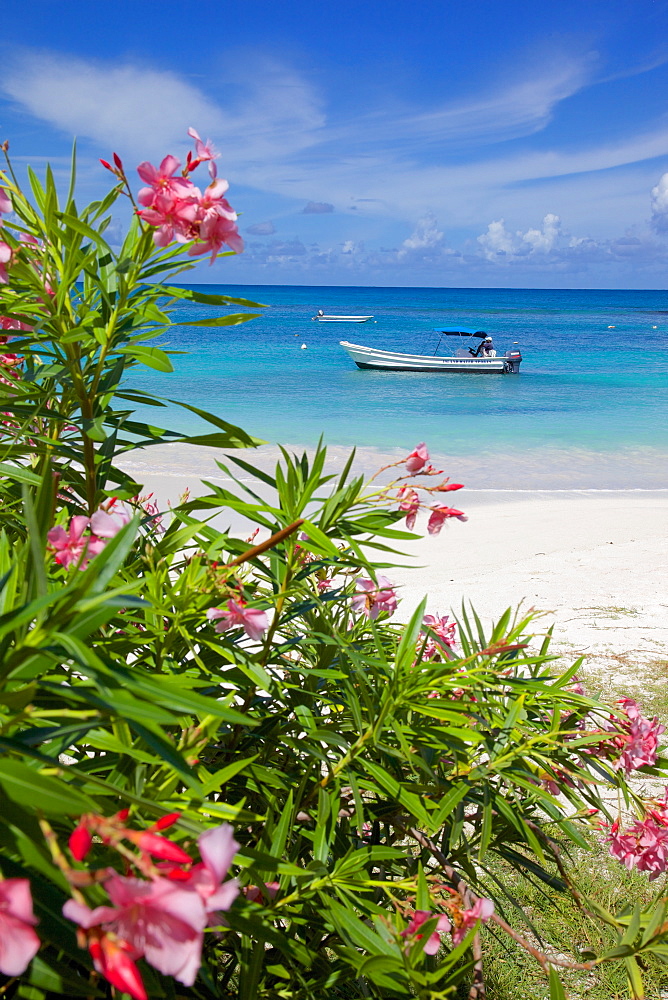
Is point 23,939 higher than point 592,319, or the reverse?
point 592,319

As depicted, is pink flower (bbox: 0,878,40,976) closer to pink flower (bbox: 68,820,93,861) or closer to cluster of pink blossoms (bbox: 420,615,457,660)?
pink flower (bbox: 68,820,93,861)

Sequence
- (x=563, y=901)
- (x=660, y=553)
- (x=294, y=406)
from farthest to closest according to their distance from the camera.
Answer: (x=294, y=406) → (x=660, y=553) → (x=563, y=901)

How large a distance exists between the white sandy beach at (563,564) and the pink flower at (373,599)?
1936 mm

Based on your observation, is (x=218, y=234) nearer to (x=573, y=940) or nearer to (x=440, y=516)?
(x=440, y=516)

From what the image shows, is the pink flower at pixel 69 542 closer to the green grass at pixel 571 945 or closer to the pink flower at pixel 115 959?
the pink flower at pixel 115 959

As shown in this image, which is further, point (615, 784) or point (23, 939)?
point (615, 784)

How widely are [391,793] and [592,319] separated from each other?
196ft

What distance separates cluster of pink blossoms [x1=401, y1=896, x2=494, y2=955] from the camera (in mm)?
702

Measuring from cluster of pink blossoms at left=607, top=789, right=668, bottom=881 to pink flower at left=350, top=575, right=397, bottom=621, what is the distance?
1.40 feet

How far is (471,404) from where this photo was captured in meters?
18.1

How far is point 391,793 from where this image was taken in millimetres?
817

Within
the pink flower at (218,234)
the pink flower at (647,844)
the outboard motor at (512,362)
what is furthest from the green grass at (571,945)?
the outboard motor at (512,362)

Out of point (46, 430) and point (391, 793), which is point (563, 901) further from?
point (46, 430)

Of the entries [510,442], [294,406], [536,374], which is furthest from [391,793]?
[536,374]
